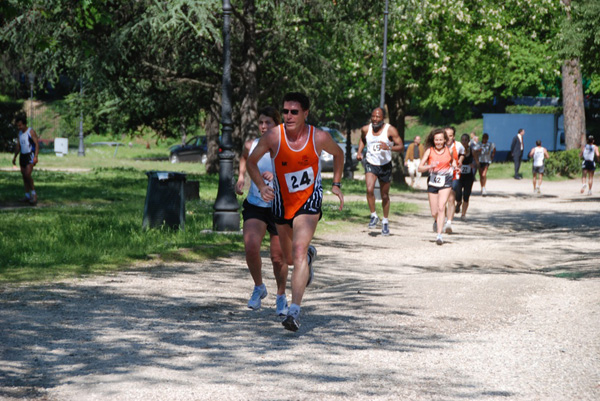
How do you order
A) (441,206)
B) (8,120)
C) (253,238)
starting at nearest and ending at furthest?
(253,238), (441,206), (8,120)

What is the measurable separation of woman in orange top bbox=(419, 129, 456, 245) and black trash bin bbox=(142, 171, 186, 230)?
12.6 feet

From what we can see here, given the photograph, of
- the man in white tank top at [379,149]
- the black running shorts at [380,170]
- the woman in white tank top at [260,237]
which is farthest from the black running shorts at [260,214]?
the black running shorts at [380,170]

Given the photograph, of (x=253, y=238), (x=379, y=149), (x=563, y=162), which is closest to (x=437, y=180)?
(x=379, y=149)

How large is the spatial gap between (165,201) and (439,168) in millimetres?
4365

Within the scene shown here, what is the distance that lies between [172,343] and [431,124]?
60731 millimetres

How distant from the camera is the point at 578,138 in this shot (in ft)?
126

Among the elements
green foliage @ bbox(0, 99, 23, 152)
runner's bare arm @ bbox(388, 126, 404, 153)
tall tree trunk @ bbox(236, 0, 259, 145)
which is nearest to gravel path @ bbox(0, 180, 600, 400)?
runner's bare arm @ bbox(388, 126, 404, 153)

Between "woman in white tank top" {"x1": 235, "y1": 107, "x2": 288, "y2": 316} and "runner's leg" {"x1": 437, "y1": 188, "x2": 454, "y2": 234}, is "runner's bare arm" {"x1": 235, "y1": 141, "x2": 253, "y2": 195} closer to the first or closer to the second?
"woman in white tank top" {"x1": 235, "y1": 107, "x2": 288, "y2": 316}

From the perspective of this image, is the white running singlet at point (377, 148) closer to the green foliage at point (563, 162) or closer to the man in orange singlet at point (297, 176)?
the man in orange singlet at point (297, 176)

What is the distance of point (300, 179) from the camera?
6988 millimetres

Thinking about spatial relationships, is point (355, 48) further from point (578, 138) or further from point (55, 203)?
point (578, 138)

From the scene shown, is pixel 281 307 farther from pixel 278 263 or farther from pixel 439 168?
pixel 439 168

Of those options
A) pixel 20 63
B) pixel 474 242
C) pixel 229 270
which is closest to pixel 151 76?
pixel 20 63

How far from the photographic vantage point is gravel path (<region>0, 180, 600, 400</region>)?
5246 millimetres
